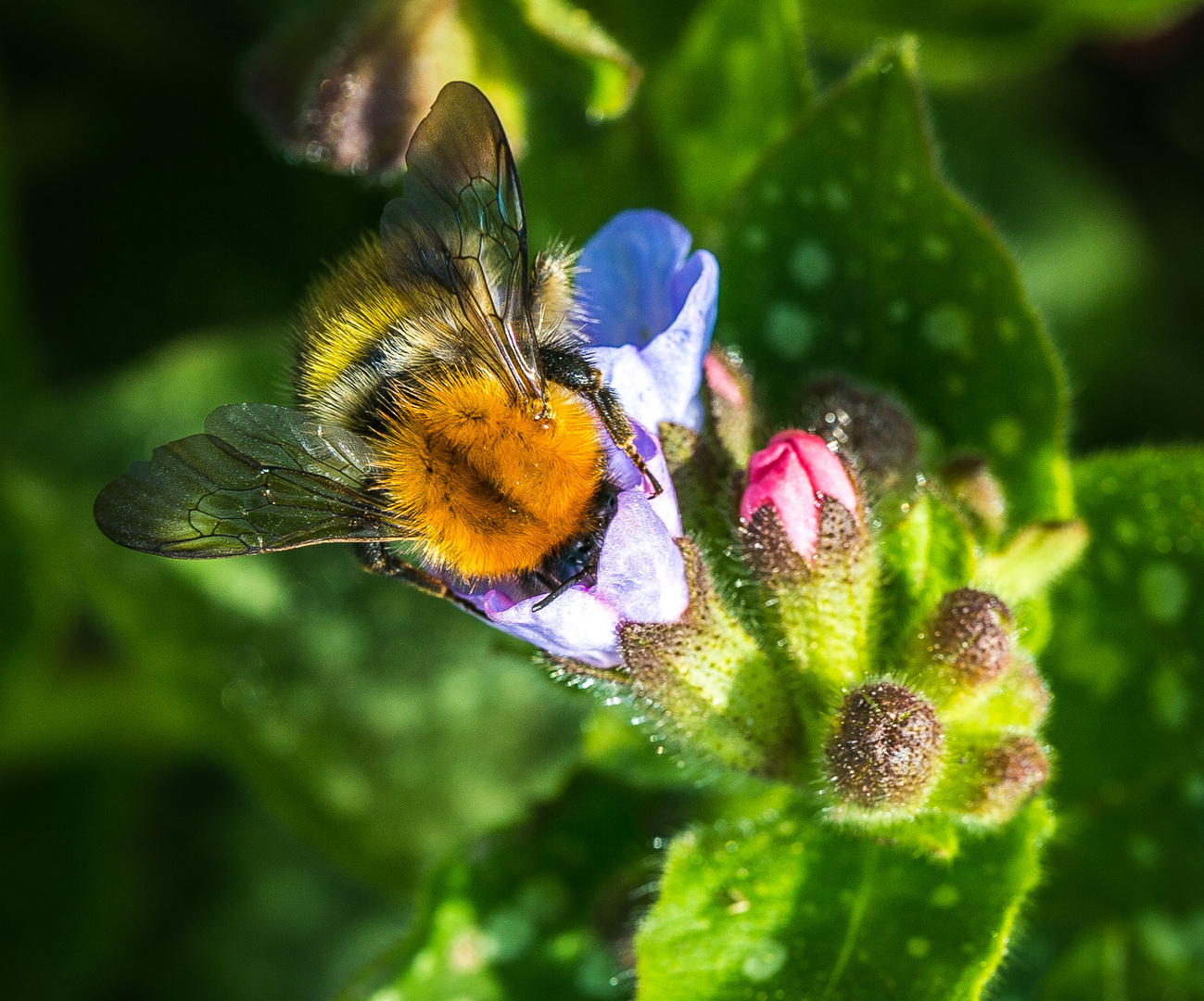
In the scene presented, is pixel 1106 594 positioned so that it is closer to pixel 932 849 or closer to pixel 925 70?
pixel 932 849

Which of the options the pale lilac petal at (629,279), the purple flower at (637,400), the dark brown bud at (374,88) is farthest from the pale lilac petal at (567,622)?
the dark brown bud at (374,88)

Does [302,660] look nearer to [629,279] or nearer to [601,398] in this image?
[629,279]

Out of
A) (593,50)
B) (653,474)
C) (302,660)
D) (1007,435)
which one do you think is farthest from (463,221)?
(302,660)

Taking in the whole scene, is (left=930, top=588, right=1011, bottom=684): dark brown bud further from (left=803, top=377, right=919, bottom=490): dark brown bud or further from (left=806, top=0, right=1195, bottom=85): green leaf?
(left=806, top=0, right=1195, bottom=85): green leaf

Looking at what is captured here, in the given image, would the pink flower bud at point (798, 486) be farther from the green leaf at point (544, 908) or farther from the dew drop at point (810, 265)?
the green leaf at point (544, 908)

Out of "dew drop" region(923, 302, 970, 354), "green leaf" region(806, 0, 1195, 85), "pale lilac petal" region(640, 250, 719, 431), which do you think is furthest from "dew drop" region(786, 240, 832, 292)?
"green leaf" region(806, 0, 1195, 85)
